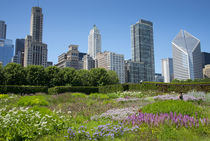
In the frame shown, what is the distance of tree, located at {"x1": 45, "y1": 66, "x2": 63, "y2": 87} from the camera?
46.1m

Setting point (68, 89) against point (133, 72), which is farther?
point (133, 72)

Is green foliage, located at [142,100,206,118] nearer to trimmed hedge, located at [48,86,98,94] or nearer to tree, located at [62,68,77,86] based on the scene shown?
trimmed hedge, located at [48,86,98,94]

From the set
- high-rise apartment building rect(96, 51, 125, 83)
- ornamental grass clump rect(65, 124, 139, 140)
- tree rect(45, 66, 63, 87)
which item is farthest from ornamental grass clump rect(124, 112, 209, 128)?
high-rise apartment building rect(96, 51, 125, 83)

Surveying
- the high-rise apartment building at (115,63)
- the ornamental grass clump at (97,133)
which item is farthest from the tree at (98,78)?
the high-rise apartment building at (115,63)

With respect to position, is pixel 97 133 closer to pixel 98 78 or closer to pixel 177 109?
pixel 177 109

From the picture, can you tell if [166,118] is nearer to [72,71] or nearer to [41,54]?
[72,71]

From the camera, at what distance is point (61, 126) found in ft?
18.0

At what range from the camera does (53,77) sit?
153 feet

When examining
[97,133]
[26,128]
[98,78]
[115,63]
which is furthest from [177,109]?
[115,63]

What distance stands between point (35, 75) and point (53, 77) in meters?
4.69

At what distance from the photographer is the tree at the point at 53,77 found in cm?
4614

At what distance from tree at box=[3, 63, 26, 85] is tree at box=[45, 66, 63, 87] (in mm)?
6060

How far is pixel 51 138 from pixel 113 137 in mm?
1748

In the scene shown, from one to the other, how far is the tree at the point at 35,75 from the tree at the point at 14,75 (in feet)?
4.18
